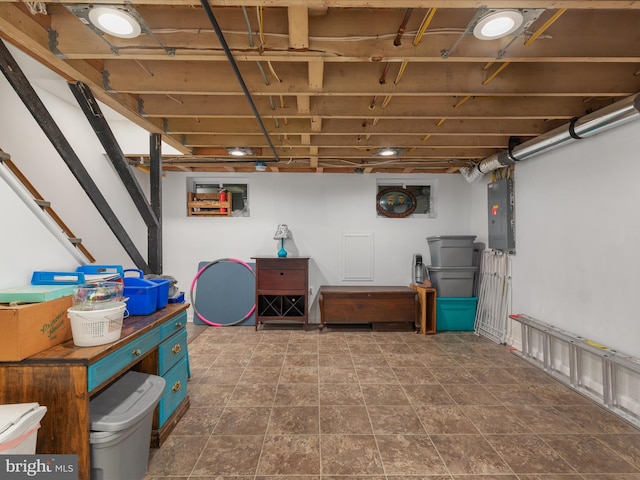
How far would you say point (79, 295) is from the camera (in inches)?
59.8

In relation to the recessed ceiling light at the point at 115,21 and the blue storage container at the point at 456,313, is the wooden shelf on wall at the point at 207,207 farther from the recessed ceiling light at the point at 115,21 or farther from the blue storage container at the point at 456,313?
the blue storage container at the point at 456,313

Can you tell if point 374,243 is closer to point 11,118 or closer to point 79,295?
point 79,295

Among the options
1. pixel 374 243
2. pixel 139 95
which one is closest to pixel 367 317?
pixel 374 243

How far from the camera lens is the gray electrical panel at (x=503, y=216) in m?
3.66

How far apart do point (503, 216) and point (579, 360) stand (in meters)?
1.78

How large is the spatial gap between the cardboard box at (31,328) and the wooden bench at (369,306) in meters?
3.13

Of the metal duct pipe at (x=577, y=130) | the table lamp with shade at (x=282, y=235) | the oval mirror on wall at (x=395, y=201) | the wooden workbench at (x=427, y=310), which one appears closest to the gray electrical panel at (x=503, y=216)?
the metal duct pipe at (x=577, y=130)

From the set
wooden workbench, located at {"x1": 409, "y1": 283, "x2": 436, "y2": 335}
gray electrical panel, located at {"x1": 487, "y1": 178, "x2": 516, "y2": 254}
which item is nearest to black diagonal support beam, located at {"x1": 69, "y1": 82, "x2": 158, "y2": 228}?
wooden workbench, located at {"x1": 409, "y1": 283, "x2": 436, "y2": 335}

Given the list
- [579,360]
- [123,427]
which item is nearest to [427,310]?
[579,360]

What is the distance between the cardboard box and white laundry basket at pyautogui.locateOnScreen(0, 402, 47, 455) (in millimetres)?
211

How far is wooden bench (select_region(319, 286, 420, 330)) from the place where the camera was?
4.26m

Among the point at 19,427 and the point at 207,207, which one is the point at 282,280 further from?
the point at 19,427

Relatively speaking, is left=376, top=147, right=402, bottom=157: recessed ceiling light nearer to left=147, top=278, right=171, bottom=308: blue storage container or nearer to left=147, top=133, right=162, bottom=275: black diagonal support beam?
left=147, top=133, right=162, bottom=275: black diagonal support beam

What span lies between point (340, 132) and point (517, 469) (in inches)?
117
